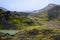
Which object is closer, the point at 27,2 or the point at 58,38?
the point at 58,38

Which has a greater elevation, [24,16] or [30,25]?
[24,16]

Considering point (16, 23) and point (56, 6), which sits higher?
point (56, 6)

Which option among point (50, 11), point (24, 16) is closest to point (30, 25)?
point (24, 16)

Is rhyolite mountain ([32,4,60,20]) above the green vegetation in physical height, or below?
above

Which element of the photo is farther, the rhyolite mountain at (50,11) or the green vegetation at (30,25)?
the rhyolite mountain at (50,11)

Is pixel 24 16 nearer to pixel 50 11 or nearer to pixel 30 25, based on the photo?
pixel 30 25

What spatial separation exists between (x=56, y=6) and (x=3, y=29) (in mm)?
1744

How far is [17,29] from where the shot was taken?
415cm

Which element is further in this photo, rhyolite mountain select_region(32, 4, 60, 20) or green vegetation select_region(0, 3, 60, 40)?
rhyolite mountain select_region(32, 4, 60, 20)

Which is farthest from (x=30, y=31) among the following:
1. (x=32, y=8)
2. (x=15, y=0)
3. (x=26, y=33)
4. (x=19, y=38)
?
(x=15, y=0)

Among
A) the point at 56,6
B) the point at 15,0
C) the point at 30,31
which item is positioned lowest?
the point at 30,31

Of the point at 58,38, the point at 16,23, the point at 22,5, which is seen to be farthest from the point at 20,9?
the point at 58,38

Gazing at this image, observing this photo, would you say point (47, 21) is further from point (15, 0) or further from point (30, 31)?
point (15, 0)

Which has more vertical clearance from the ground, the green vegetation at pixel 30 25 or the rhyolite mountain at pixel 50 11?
the rhyolite mountain at pixel 50 11
